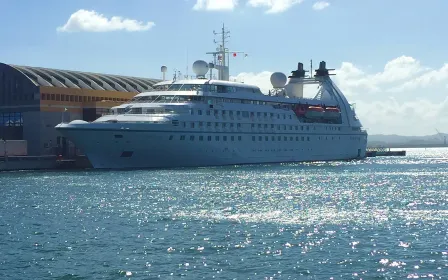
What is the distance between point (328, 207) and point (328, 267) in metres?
16.9

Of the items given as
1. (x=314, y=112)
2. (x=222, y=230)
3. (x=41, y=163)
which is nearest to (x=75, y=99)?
(x=41, y=163)

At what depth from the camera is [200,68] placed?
89.0 metres

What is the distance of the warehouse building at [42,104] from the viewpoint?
8512 cm

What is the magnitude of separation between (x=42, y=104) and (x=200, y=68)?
19842mm

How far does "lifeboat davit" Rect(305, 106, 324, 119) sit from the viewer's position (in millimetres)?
95200

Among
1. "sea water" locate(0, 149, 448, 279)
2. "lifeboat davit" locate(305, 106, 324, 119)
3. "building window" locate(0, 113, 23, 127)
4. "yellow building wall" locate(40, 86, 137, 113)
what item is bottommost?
"sea water" locate(0, 149, 448, 279)

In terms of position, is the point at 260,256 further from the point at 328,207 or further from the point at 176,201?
the point at 176,201

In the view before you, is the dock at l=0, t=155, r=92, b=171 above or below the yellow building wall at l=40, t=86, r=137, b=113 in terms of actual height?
below

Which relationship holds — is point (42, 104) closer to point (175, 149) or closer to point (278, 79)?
point (175, 149)

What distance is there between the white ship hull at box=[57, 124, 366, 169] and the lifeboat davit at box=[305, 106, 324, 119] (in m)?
3.10

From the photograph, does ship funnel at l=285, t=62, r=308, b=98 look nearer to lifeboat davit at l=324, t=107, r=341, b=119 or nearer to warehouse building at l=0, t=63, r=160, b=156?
lifeboat davit at l=324, t=107, r=341, b=119

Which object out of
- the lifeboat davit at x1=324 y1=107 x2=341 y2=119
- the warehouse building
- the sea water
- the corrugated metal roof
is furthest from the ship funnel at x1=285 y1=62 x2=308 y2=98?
the sea water

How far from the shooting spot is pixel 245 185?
56750mm

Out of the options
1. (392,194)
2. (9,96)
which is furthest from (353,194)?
(9,96)
